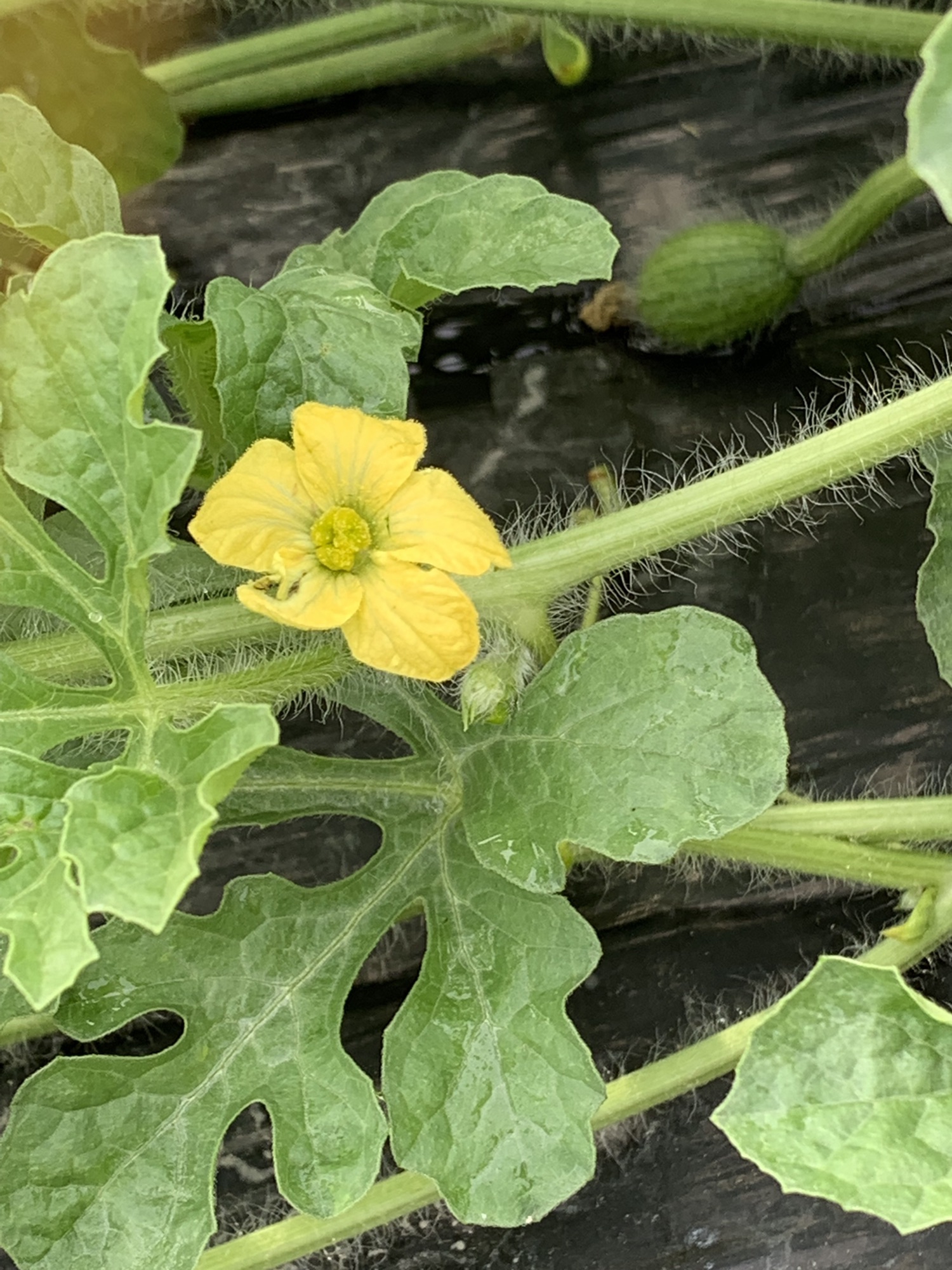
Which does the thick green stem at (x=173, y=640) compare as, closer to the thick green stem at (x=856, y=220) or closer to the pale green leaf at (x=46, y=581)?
the pale green leaf at (x=46, y=581)

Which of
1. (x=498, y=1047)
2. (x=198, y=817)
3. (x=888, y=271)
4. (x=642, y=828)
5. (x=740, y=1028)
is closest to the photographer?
(x=198, y=817)

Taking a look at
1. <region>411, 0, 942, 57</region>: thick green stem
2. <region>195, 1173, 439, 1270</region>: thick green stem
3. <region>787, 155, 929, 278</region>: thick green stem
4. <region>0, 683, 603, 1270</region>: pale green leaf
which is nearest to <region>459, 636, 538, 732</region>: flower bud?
<region>0, 683, 603, 1270</region>: pale green leaf

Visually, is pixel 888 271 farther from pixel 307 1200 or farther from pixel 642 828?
pixel 307 1200

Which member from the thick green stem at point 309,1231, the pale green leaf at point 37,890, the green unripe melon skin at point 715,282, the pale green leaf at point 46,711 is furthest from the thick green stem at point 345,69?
the thick green stem at point 309,1231

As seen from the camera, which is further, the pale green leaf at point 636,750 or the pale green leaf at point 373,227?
the pale green leaf at point 373,227

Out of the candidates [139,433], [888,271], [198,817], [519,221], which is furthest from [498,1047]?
[888,271]
